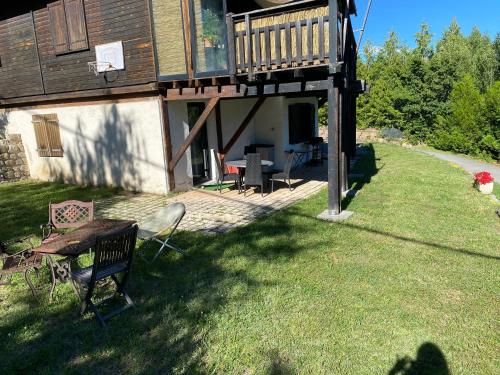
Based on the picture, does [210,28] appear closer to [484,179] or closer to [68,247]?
[68,247]

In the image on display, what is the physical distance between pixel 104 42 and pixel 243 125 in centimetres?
392

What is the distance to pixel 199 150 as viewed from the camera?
1065cm

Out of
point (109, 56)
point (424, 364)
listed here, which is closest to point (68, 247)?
point (424, 364)

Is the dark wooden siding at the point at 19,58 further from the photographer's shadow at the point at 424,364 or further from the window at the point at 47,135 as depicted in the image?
the photographer's shadow at the point at 424,364

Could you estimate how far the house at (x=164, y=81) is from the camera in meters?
6.65

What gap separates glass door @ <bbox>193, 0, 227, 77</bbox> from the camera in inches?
303

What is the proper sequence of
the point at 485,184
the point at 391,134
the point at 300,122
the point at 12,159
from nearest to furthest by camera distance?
the point at 485,184 → the point at 12,159 → the point at 300,122 → the point at 391,134

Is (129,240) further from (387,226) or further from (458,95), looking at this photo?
(458,95)

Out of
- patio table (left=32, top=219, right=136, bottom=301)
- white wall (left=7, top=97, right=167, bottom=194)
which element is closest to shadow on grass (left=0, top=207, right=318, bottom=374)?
patio table (left=32, top=219, right=136, bottom=301)

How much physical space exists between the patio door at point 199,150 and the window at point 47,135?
13.2ft

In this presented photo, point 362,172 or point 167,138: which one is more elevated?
point 167,138

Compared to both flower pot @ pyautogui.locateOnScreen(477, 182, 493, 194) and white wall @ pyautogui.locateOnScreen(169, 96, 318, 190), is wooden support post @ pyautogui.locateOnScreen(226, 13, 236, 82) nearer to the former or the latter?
white wall @ pyautogui.locateOnScreen(169, 96, 318, 190)

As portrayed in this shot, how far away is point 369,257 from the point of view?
4.97 meters

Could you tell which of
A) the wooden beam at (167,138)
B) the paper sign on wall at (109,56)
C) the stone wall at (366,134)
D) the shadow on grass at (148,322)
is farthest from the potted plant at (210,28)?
the stone wall at (366,134)
